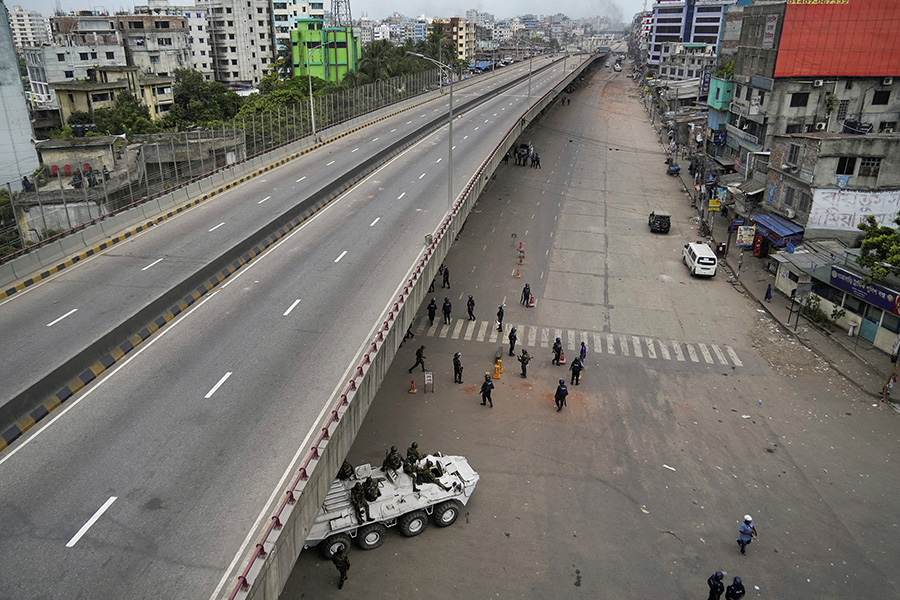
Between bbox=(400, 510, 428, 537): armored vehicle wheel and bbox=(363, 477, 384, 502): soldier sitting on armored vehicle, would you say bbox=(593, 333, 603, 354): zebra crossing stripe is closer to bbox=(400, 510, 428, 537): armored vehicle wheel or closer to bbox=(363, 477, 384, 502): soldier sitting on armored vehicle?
bbox=(400, 510, 428, 537): armored vehicle wheel

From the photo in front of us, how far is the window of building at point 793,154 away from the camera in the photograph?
36.8m

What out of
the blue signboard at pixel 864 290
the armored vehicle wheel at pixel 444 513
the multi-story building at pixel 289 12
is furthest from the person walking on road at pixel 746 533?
the multi-story building at pixel 289 12

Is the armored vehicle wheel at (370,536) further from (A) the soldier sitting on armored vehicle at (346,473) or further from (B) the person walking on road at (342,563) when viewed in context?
(A) the soldier sitting on armored vehicle at (346,473)

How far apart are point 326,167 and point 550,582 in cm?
3203

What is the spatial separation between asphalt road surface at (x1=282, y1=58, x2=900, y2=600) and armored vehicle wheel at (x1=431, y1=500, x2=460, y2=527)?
25cm

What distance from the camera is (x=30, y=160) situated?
50781mm

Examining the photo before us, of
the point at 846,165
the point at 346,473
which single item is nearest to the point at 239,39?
the point at 846,165

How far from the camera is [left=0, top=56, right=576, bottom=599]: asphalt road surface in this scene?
10891mm

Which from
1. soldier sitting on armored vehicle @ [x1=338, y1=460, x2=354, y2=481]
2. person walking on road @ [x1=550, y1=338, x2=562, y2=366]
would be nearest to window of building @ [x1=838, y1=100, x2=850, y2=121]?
person walking on road @ [x1=550, y1=338, x2=562, y2=366]

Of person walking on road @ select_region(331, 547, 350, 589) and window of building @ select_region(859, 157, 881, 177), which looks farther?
window of building @ select_region(859, 157, 881, 177)

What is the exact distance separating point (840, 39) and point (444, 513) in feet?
150

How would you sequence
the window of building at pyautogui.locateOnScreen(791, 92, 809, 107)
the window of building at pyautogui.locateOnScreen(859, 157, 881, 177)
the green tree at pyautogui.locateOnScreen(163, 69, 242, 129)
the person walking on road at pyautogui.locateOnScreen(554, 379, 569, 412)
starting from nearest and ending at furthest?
the person walking on road at pyautogui.locateOnScreen(554, 379, 569, 412) → the window of building at pyautogui.locateOnScreen(859, 157, 881, 177) → the window of building at pyautogui.locateOnScreen(791, 92, 809, 107) → the green tree at pyautogui.locateOnScreen(163, 69, 242, 129)

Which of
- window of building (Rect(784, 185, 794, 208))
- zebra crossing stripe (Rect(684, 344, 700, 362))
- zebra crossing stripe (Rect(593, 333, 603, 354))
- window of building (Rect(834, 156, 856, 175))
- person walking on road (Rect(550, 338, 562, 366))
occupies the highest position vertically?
window of building (Rect(834, 156, 856, 175))

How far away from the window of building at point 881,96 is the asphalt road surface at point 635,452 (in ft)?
69.2
